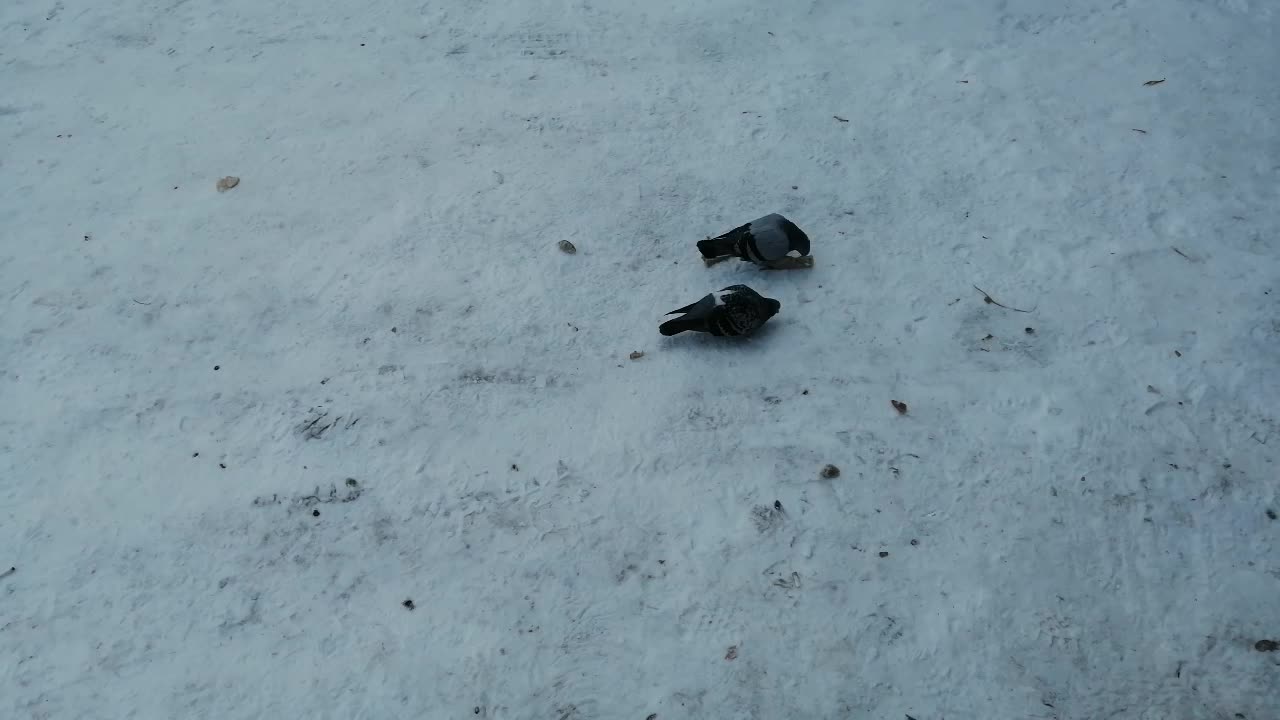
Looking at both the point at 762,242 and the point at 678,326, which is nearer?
the point at 678,326

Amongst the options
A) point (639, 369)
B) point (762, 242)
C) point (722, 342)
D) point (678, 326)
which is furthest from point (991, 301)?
point (639, 369)

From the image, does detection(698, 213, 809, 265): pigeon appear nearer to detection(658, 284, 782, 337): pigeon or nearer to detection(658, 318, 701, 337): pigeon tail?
detection(658, 284, 782, 337): pigeon

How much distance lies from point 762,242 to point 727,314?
1.23 feet

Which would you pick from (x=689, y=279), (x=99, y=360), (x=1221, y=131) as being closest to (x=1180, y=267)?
(x=1221, y=131)

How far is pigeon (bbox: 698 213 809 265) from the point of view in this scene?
9.53 ft

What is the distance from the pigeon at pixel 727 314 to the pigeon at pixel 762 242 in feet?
0.82

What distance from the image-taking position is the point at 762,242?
114 inches

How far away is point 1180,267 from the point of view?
294cm

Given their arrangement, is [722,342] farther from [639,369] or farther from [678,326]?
[639,369]

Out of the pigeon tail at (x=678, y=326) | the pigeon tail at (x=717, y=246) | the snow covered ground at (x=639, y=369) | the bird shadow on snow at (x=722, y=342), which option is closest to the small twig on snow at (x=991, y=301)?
the snow covered ground at (x=639, y=369)

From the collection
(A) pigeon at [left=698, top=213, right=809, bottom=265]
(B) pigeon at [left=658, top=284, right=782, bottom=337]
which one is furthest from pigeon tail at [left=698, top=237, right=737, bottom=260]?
(B) pigeon at [left=658, top=284, right=782, bottom=337]

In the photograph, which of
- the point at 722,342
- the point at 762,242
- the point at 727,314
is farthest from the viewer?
the point at 762,242

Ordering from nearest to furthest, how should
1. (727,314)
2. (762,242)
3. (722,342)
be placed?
(727,314) → (722,342) → (762,242)

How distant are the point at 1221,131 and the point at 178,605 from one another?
4.03m
